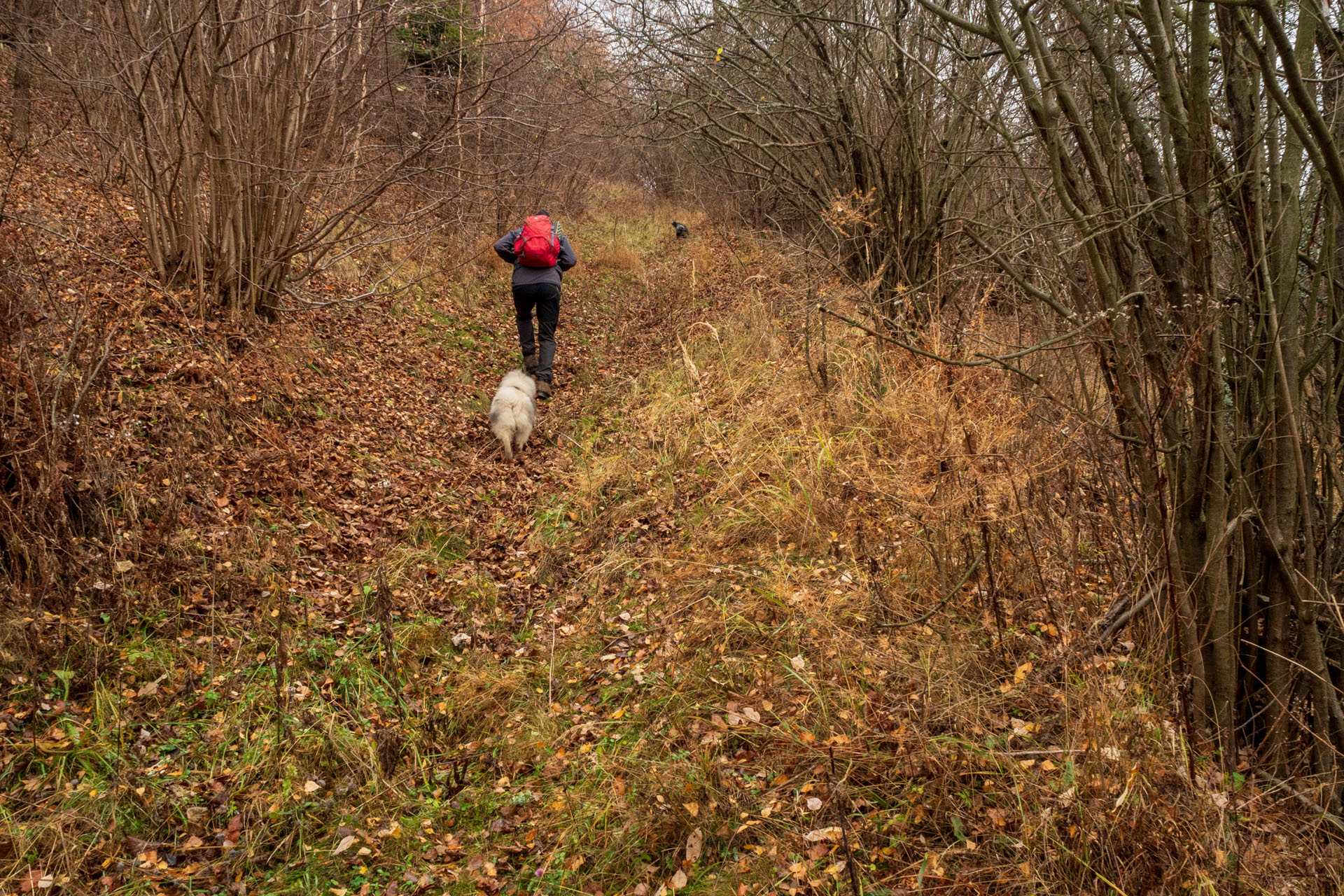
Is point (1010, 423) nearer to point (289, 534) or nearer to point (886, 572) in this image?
A: point (886, 572)

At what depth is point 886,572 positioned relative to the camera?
4.41 metres

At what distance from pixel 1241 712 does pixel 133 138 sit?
8508mm

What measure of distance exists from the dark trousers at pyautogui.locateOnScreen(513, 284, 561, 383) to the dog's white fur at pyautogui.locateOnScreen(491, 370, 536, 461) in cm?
102

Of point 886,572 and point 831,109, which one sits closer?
point 886,572

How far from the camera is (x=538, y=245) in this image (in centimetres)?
825

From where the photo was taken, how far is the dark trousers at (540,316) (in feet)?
27.6

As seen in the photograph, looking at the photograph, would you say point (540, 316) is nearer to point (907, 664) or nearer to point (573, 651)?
point (573, 651)

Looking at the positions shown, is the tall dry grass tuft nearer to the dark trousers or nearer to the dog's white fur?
the dog's white fur

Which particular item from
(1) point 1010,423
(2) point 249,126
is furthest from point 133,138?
(1) point 1010,423

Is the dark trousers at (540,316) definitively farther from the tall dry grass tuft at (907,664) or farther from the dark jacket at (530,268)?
the tall dry grass tuft at (907,664)

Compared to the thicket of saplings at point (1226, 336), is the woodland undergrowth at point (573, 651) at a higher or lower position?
lower

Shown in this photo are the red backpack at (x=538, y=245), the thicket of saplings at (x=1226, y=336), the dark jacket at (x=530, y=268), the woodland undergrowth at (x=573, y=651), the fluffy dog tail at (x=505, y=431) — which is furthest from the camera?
the dark jacket at (x=530, y=268)

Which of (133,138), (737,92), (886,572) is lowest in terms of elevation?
(886,572)

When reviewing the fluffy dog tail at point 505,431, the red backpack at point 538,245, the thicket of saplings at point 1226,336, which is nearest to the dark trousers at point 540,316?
the red backpack at point 538,245
